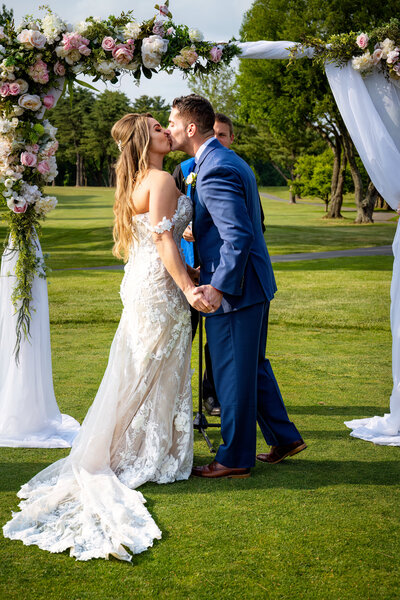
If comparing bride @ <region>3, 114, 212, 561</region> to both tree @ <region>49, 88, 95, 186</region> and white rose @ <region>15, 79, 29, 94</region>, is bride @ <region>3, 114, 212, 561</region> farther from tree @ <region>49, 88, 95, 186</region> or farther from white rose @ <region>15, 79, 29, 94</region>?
tree @ <region>49, 88, 95, 186</region>

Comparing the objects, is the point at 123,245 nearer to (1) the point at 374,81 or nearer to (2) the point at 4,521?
(2) the point at 4,521

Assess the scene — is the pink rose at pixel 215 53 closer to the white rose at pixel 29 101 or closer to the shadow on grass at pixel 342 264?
the white rose at pixel 29 101

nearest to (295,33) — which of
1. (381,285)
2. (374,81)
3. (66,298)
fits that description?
(381,285)

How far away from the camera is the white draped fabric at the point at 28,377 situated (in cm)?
502

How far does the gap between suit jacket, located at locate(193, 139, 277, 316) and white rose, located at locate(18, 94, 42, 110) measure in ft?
5.49

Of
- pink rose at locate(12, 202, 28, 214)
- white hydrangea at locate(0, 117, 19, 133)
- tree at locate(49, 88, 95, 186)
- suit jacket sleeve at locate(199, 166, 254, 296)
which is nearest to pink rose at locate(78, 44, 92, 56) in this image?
white hydrangea at locate(0, 117, 19, 133)

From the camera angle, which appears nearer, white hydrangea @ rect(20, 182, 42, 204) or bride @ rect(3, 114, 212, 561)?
bride @ rect(3, 114, 212, 561)

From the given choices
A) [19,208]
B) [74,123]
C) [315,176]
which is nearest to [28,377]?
[19,208]

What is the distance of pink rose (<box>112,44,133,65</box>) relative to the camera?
5.26m

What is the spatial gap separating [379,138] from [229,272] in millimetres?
2349

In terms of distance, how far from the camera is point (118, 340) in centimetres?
422

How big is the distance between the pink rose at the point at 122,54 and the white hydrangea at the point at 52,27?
0.45m

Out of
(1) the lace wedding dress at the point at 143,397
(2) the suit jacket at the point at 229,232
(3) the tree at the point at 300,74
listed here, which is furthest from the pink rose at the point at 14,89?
(3) the tree at the point at 300,74

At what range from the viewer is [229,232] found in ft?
12.4
